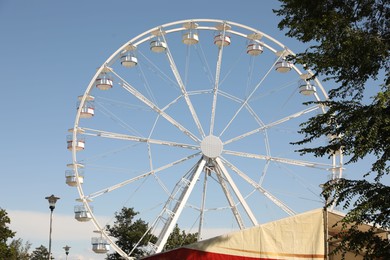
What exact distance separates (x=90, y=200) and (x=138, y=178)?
2.80 m

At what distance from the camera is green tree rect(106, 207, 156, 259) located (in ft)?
202

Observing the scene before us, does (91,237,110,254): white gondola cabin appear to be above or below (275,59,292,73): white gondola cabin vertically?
below

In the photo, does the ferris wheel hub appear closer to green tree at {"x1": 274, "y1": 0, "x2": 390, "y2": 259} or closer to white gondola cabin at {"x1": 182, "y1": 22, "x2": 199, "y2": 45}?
white gondola cabin at {"x1": 182, "y1": 22, "x2": 199, "y2": 45}

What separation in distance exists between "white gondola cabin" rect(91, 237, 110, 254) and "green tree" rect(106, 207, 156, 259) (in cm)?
2927

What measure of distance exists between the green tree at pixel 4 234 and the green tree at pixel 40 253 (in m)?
72.6

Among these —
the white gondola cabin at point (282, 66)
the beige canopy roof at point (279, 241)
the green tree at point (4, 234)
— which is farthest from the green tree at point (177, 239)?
the beige canopy roof at point (279, 241)

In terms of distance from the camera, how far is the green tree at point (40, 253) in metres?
122

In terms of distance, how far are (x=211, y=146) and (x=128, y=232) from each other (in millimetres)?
32858

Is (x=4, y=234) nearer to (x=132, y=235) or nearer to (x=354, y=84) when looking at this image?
(x=132, y=235)

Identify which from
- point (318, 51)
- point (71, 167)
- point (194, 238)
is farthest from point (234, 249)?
point (194, 238)

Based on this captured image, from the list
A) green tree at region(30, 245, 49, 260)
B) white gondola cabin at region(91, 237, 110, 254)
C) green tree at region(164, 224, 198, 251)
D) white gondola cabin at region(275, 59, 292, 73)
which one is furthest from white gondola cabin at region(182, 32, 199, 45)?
green tree at region(30, 245, 49, 260)

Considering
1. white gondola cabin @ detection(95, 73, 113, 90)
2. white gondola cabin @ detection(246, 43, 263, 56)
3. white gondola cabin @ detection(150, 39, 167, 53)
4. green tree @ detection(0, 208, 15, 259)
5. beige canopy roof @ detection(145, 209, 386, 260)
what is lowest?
beige canopy roof @ detection(145, 209, 386, 260)

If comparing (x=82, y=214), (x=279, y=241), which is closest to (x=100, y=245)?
(x=82, y=214)

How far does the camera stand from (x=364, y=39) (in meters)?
12.0
